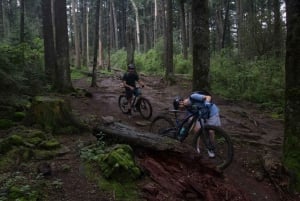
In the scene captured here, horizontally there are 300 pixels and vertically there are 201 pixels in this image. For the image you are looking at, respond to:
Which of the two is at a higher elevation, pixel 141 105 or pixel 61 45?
pixel 61 45

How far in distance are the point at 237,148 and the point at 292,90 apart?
2.71 meters

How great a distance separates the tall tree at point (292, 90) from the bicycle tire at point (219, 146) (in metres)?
1.13

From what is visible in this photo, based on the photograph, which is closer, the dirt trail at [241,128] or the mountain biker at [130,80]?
the dirt trail at [241,128]

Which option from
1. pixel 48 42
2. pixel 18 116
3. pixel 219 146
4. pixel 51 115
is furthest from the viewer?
pixel 48 42

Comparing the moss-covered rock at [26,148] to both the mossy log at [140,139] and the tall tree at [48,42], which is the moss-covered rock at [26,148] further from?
the tall tree at [48,42]

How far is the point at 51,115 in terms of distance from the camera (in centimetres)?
902

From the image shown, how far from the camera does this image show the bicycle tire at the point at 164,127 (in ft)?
29.6

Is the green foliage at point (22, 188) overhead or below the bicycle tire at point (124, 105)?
below

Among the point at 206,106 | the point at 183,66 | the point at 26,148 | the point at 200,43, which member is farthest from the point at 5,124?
the point at 183,66

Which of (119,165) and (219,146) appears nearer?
(119,165)

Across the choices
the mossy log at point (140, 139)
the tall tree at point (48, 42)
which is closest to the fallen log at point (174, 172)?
the mossy log at point (140, 139)

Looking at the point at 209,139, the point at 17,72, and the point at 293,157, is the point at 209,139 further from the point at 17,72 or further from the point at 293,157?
the point at 17,72

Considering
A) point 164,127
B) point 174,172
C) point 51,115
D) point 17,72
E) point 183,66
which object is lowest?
point 174,172

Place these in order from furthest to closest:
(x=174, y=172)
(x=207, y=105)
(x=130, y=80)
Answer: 1. (x=130, y=80)
2. (x=207, y=105)
3. (x=174, y=172)
